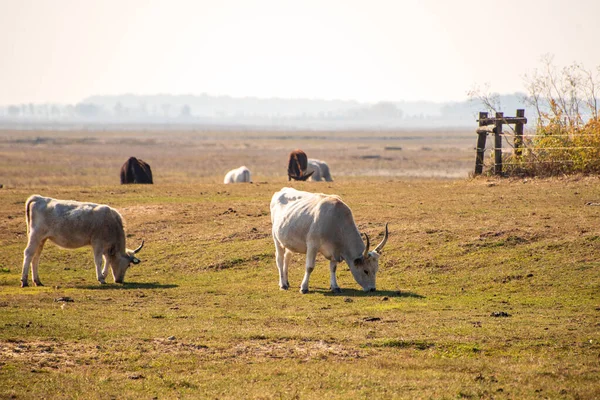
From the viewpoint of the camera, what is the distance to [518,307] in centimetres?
1458

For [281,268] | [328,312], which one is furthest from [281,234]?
[328,312]

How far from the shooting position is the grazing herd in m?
16.4

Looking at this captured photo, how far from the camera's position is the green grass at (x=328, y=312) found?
1037cm

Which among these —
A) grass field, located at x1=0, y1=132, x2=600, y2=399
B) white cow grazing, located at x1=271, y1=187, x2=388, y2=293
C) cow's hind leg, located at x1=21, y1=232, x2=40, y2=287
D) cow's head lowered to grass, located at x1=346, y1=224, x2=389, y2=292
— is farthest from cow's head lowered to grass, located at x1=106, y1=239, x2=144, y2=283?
cow's head lowered to grass, located at x1=346, y1=224, x2=389, y2=292

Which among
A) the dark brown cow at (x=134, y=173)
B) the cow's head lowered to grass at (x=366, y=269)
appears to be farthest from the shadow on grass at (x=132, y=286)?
the dark brown cow at (x=134, y=173)

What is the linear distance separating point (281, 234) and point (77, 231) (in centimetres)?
464

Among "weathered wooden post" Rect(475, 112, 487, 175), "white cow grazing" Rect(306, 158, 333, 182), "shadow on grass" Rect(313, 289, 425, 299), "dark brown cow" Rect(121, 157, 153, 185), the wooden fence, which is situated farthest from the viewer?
"white cow grazing" Rect(306, 158, 333, 182)

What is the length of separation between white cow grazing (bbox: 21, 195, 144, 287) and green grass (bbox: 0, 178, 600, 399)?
64 cm

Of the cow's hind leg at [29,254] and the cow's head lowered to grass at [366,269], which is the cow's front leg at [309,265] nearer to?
the cow's head lowered to grass at [366,269]

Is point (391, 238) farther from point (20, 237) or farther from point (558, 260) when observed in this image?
point (20, 237)

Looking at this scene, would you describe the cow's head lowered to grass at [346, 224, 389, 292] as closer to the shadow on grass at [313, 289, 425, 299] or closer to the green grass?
the shadow on grass at [313, 289, 425, 299]

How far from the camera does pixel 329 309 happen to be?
47.7 feet

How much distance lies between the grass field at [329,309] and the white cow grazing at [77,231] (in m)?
0.63

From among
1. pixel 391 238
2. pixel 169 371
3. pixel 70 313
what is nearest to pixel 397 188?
pixel 391 238
